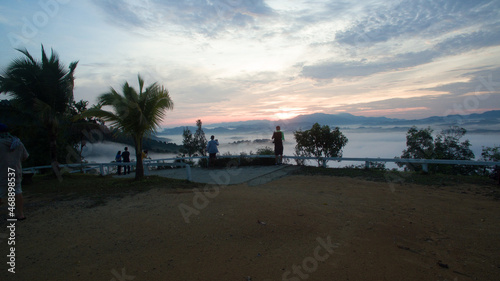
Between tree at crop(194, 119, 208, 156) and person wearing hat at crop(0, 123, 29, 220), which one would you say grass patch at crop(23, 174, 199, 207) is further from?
tree at crop(194, 119, 208, 156)

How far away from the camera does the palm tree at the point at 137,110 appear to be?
9.66 meters

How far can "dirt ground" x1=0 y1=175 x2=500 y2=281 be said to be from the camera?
141 inches

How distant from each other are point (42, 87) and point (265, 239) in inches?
478

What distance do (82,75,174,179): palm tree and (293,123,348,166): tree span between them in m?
8.31

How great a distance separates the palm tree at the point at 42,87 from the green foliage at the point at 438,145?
16.8 m

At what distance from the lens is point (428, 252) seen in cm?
400

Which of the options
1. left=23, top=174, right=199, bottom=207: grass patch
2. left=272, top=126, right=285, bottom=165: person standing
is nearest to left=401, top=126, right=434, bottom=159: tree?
left=272, top=126, right=285, bottom=165: person standing

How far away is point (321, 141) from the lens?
15.2 meters

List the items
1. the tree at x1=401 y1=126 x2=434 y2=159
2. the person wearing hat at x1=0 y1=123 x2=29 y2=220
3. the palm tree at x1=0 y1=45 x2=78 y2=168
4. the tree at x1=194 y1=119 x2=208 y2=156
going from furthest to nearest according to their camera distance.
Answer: the tree at x1=194 y1=119 x2=208 y2=156
the tree at x1=401 y1=126 x2=434 y2=159
the palm tree at x1=0 y1=45 x2=78 y2=168
the person wearing hat at x1=0 y1=123 x2=29 y2=220

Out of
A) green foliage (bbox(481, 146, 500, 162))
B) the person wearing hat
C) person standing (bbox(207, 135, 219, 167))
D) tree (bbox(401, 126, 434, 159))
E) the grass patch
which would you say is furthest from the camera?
tree (bbox(401, 126, 434, 159))

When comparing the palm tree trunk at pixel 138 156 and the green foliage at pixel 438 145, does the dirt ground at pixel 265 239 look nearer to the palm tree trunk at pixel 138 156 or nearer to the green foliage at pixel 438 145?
the palm tree trunk at pixel 138 156

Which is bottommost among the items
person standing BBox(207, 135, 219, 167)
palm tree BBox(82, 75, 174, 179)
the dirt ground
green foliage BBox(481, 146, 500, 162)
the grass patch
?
the dirt ground

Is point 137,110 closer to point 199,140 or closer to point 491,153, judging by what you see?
point 199,140

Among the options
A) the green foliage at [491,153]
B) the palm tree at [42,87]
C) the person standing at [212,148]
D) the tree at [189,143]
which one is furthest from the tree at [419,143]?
the palm tree at [42,87]
